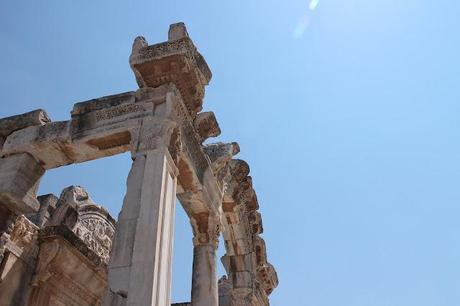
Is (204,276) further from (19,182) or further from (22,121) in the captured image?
(22,121)

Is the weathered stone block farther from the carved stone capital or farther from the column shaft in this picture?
the column shaft

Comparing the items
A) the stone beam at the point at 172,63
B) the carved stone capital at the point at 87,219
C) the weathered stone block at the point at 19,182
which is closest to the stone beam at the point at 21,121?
the weathered stone block at the point at 19,182

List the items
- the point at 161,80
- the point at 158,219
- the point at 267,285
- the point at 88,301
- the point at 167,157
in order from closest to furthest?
the point at 158,219 < the point at 167,157 < the point at 161,80 < the point at 88,301 < the point at 267,285

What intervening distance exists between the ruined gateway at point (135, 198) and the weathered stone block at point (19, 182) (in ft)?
0.07

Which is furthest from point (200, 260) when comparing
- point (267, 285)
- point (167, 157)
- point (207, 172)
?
point (267, 285)

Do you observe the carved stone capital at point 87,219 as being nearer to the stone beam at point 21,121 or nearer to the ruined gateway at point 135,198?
the ruined gateway at point 135,198

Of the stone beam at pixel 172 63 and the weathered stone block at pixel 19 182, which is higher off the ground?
the stone beam at pixel 172 63

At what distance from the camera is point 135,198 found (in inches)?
339

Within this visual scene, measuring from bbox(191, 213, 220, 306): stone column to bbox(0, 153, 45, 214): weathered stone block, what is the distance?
3.48 metres

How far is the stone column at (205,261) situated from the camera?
11.0 meters

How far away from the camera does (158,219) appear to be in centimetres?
827

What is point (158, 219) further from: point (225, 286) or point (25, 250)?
point (225, 286)

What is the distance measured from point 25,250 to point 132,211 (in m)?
5.08

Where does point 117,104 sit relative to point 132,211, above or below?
above
